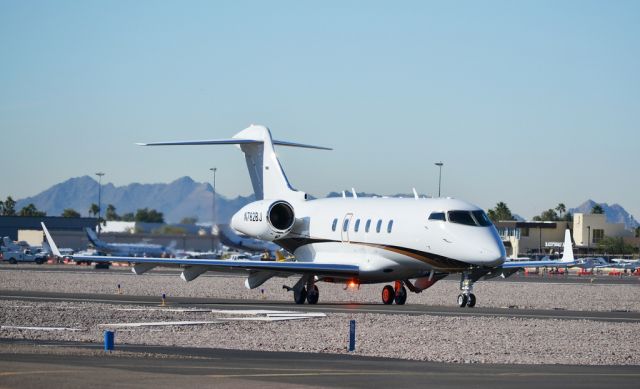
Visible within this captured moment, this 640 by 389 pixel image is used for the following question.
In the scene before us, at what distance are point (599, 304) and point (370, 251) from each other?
9.22 meters

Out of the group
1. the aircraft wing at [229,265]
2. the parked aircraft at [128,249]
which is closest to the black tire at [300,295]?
the aircraft wing at [229,265]

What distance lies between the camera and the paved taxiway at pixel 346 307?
35.7 metres

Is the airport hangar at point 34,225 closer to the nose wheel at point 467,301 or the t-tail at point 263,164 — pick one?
the t-tail at point 263,164

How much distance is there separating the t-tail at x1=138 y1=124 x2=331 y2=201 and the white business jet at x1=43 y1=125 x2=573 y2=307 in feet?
0.35

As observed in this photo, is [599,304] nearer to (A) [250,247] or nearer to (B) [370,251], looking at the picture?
(B) [370,251]

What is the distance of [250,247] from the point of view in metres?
122

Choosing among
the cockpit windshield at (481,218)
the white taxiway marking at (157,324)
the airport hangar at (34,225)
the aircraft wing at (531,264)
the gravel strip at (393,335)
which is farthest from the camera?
the airport hangar at (34,225)

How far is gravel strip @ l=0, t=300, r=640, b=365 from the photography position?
76.2 ft

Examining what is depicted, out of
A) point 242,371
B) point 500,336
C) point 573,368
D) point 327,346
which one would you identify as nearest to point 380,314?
point 500,336

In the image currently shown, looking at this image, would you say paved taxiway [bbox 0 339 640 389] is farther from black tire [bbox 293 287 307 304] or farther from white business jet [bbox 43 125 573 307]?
black tire [bbox 293 287 307 304]

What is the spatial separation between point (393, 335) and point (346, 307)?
40.2 feet

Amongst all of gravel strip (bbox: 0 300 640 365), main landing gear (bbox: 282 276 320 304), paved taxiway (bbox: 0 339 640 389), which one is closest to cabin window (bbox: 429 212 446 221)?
main landing gear (bbox: 282 276 320 304)

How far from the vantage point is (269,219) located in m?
45.8

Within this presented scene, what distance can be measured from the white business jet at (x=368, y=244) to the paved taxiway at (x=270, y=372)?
17692 millimetres
